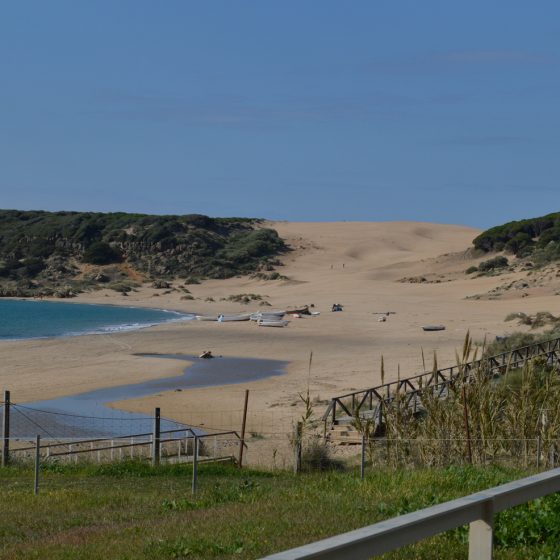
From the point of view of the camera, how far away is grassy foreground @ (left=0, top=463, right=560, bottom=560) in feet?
23.6

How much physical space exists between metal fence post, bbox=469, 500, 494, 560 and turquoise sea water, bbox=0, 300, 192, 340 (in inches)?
2159

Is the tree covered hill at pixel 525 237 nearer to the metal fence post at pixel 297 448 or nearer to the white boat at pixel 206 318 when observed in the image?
the white boat at pixel 206 318

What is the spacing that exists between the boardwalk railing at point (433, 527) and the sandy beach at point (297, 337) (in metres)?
15.6

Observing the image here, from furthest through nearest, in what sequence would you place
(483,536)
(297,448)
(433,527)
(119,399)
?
(119,399)
(297,448)
(483,536)
(433,527)

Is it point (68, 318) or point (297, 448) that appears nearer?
point (297, 448)

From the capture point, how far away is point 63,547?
312 inches

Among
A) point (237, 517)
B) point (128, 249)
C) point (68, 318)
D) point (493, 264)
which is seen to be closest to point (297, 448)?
point (237, 517)

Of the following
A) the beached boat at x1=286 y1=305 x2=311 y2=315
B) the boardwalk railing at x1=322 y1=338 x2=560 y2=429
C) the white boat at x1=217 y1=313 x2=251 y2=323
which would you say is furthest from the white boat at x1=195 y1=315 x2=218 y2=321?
the boardwalk railing at x1=322 y1=338 x2=560 y2=429

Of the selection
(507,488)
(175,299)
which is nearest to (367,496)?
(507,488)

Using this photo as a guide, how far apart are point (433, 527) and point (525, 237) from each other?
9675cm

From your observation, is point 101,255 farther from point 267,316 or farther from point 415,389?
point 415,389

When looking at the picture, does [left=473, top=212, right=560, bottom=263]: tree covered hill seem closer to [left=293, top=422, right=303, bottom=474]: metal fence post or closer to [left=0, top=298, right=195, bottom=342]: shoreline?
[left=0, top=298, right=195, bottom=342]: shoreline

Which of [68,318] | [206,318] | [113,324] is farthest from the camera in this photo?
[68,318]

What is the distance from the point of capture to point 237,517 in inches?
346
